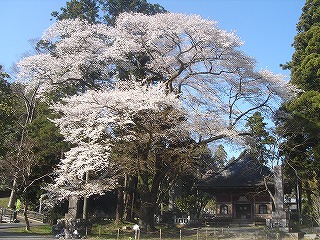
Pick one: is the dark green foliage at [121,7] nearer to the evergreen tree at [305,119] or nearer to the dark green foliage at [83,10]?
the dark green foliage at [83,10]

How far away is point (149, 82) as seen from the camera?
74.4 feet

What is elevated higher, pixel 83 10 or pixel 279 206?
pixel 83 10

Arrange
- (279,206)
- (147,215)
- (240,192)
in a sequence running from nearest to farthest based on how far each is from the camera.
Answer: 1. (147,215)
2. (279,206)
3. (240,192)

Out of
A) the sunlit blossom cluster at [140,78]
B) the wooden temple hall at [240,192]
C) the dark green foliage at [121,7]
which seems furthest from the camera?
the dark green foliage at [121,7]

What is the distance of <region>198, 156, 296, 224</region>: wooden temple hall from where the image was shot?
29.2m

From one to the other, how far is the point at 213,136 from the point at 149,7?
68.0ft

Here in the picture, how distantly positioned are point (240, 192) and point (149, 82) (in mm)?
13860

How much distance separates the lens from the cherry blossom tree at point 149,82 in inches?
697

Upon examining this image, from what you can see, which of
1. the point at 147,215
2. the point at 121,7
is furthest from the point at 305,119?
the point at 121,7

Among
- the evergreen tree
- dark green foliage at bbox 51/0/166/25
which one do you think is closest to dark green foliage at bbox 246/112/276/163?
the evergreen tree

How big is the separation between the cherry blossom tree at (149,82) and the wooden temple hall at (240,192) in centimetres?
952

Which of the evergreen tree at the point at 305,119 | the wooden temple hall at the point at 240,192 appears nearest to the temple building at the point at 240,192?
the wooden temple hall at the point at 240,192

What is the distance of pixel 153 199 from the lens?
64.7 feet

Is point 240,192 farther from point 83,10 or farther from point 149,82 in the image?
point 83,10
